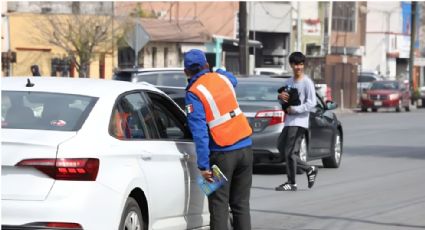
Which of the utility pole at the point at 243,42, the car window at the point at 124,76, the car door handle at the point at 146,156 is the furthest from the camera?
the utility pole at the point at 243,42

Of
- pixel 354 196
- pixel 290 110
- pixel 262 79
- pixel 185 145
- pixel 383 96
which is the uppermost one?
pixel 262 79

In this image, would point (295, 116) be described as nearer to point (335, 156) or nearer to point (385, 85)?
point (335, 156)

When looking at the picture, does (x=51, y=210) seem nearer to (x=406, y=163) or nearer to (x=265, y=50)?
(x=406, y=163)

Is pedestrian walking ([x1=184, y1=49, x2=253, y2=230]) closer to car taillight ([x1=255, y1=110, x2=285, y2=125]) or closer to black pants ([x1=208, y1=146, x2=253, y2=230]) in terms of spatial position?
black pants ([x1=208, y1=146, x2=253, y2=230])

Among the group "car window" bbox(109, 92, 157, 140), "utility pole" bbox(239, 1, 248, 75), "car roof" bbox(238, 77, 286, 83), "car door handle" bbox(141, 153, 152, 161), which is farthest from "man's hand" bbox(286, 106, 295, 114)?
"utility pole" bbox(239, 1, 248, 75)

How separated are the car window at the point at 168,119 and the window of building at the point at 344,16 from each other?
196 ft

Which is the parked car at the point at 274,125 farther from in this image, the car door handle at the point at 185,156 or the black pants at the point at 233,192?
the car door handle at the point at 185,156

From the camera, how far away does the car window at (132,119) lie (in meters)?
7.91

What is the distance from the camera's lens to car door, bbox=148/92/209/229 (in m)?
8.82

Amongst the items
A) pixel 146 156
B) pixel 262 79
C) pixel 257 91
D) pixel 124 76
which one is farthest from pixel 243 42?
pixel 146 156

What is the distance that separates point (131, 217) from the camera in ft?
25.6

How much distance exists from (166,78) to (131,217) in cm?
1471

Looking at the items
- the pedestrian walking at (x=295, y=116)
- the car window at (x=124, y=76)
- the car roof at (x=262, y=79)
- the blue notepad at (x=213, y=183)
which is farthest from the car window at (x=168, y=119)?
the car window at (x=124, y=76)

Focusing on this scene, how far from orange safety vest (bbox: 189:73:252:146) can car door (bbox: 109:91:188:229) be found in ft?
1.18
